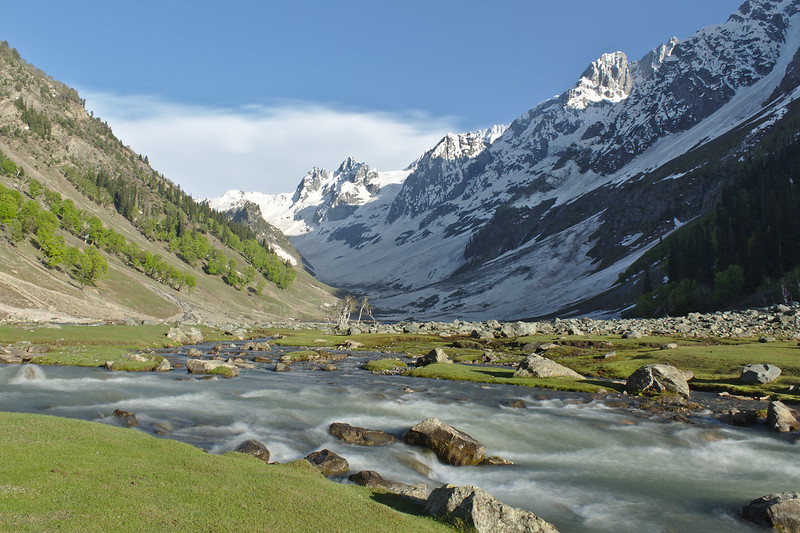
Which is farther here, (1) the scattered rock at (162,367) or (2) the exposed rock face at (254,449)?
(1) the scattered rock at (162,367)

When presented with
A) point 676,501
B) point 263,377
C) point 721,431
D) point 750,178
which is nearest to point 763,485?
point 676,501

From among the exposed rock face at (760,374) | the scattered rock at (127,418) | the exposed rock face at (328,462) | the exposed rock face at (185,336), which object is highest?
the exposed rock face at (760,374)

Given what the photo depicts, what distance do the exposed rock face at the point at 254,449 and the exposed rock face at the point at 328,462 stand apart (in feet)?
6.06

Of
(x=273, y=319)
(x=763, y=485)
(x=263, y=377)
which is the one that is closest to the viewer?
(x=763, y=485)

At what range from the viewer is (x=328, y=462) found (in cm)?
1952

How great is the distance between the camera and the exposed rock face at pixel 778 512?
1488 cm

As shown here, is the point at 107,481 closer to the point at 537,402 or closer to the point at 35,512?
the point at 35,512

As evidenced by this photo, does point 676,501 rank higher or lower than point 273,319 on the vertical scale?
higher

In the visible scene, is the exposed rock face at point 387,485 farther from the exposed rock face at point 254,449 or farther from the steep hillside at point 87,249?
the steep hillside at point 87,249

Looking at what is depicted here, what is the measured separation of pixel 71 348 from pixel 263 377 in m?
24.1

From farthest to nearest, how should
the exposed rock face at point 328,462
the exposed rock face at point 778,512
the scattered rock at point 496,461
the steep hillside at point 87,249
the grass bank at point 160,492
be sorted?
the steep hillside at point 87,249
the scattered rock at point 496,461
the exposed rock face at point 328,462
the exposed rock face at point 778,512
the grass bank at point 160,492

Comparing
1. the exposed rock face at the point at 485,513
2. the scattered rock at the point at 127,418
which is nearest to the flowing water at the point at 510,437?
the scattered rock at the point at 127,418

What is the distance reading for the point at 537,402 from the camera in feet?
112

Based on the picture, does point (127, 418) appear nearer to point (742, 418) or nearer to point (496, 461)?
point (496, 461)
